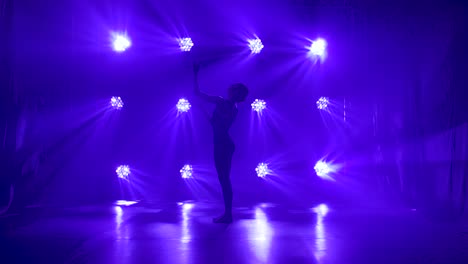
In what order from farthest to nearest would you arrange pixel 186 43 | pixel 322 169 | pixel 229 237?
pixel 322 169 → pixel 186 43 → pixel 229 237

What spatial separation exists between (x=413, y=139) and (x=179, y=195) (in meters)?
4.14

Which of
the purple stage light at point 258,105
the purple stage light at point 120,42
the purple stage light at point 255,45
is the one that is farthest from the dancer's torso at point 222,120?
the purple stage light at point 120,42

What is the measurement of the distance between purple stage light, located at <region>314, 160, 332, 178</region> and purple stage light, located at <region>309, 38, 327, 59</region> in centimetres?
203

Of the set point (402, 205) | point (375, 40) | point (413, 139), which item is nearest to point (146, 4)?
point (375, 40)

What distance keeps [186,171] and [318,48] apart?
11.2ft

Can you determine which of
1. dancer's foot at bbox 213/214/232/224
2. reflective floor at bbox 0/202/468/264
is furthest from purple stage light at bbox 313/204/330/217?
dancer's foot at bbox 213/214/232/224

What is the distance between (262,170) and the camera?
22.0 feet

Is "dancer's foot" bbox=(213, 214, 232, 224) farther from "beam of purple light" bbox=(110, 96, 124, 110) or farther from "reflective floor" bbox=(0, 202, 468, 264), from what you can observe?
"beam of purple light" bbox=(110, 96, 124, 110)

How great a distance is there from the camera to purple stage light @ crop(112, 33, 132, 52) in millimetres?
6457

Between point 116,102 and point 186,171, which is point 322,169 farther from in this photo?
point 116,102

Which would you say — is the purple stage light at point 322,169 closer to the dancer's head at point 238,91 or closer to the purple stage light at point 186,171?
the purple stage light at point 186,171

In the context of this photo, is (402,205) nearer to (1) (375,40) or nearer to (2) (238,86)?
(1) (375,40)

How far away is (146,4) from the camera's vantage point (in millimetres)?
6469

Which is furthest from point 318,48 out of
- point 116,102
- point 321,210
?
point 116,102
